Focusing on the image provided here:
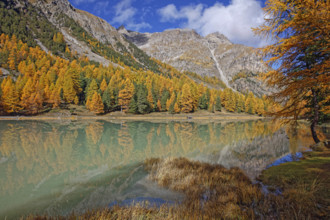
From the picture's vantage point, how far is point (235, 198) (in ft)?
20.7

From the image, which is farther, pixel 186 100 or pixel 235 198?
pixel 186 100

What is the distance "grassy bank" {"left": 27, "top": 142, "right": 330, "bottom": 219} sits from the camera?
506 centimetres

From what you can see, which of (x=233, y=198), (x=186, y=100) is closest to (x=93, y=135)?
(x=233, y=198)

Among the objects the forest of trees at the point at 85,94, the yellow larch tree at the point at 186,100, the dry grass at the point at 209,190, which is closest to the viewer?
the dry grass at the point at 209,190

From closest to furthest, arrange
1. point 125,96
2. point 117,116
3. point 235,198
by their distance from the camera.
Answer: point 235,198 → point 117,116 → point 125,96

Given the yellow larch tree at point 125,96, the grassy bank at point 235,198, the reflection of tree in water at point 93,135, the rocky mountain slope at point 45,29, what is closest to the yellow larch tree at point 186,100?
the yellow larch tree at point 125,96

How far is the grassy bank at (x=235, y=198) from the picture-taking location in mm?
5062

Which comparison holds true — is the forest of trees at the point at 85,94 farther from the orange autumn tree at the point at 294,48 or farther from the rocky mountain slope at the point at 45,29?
the orange autumn tree at the point at 294,48

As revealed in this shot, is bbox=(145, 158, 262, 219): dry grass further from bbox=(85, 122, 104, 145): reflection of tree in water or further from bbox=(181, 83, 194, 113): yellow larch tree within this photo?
bbox=(181, 83, 194, 113): yellow larch tree

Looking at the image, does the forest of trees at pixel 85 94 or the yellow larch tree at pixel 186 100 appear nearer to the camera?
the forest of trees at pixel 85 94

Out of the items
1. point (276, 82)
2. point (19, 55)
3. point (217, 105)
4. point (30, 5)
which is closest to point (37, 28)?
point (30, 5)

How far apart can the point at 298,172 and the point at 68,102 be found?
236 feet

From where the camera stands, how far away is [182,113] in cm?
7406

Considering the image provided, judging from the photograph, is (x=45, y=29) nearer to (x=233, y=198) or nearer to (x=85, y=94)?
(x=85, y=94)
